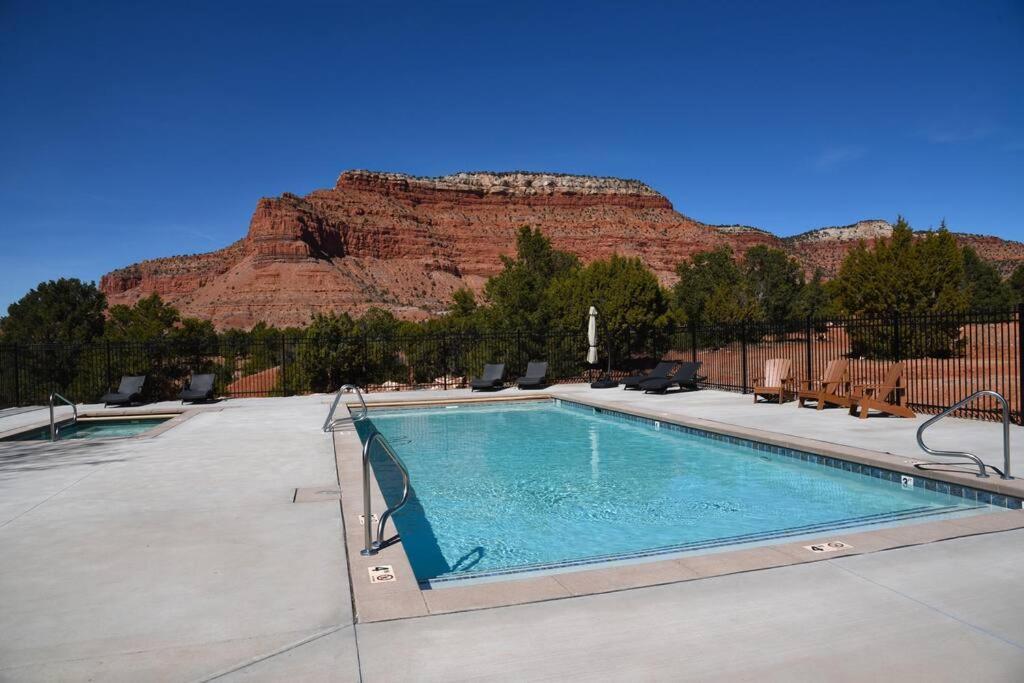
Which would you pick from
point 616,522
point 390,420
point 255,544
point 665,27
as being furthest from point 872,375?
point 255,544

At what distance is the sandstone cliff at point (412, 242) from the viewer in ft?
236

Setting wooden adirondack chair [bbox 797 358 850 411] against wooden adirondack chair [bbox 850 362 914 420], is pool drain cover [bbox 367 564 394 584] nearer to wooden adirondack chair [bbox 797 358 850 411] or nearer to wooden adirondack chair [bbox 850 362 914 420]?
wooden adirondack chair [bbox 850 362 914 420]

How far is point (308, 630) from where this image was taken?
3025mm

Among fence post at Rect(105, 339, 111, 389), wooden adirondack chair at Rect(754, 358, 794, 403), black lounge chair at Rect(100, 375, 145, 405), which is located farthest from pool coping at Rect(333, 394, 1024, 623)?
fence post at Rect(105, 339, 111, 389)

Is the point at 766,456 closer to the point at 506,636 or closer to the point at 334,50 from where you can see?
the point at 506,636

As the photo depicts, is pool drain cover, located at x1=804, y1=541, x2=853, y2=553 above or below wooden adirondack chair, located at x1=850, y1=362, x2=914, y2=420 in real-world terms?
below

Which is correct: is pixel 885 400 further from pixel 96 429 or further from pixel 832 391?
pixel 96 429

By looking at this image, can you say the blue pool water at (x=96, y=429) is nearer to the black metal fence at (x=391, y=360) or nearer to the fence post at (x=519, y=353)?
the black metal fence at (x=391, y=360)

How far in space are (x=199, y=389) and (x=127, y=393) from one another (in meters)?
1.47

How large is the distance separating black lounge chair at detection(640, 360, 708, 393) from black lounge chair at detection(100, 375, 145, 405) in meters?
11.5

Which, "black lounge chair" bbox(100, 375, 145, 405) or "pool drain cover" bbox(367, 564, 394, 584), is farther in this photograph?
"black lounge chair" bbox(100, 375, 145, 405)

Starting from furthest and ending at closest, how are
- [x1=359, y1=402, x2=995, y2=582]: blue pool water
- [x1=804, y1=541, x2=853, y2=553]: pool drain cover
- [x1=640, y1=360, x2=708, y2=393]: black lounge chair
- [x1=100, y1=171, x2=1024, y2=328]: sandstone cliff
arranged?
1. [x1=100, y1=171, x2=1024, y2=328]: sandstone cliff
2. [x1=640, y1=360, x2=708, y2=393]: black lounge chair
3. [x1=359, y1=402, x2=995, y2=582]: blue pool water
4. [x1=804, y1=541, x2=853, y2=553]: pool drain cover

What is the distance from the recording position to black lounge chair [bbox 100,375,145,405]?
1465 centimetres

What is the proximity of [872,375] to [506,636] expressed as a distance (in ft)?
60.5
